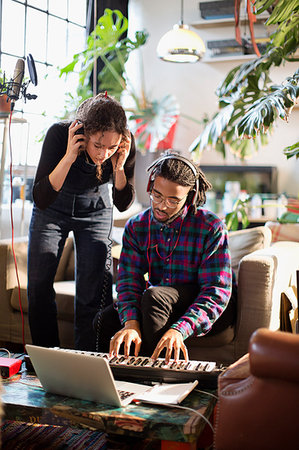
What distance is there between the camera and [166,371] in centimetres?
161

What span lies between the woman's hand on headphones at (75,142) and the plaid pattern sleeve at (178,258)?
33cm

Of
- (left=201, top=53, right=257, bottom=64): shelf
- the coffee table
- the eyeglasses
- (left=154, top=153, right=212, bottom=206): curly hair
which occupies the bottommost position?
the coffee table

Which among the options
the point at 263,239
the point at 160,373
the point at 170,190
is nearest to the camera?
the point at 160,373

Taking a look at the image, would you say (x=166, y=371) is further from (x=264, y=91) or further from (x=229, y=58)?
(x=229, y=58)

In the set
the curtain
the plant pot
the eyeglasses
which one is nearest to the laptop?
the eyeglasses

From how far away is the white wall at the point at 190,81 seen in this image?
5.44 metres

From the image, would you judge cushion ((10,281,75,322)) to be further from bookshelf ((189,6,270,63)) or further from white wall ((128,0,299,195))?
bookshelf ((189,6,270,63))

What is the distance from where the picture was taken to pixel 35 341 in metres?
2.40

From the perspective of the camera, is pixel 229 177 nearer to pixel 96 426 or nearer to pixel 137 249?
pixel 137 249

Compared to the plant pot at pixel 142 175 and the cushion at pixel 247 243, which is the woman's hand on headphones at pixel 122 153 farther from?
the plant pot at pixel 142 175

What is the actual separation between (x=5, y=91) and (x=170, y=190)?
2.59 feet

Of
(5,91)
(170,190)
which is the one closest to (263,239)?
(170,190)

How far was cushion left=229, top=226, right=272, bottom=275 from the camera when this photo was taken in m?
2.69

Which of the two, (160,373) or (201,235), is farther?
(201,235)
